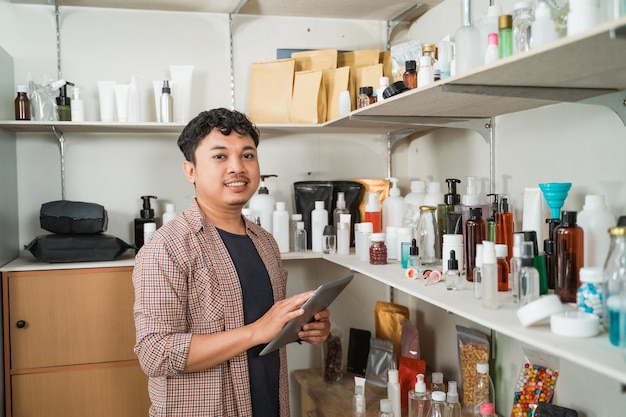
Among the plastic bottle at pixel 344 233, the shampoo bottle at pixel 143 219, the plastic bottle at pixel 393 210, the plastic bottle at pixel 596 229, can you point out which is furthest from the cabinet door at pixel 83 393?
the plastic bottle at pixel 596 229

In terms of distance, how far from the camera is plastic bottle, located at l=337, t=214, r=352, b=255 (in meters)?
2.56

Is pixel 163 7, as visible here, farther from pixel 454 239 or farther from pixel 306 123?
pixel 454 239

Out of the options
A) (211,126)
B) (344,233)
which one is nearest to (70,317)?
(211,126)

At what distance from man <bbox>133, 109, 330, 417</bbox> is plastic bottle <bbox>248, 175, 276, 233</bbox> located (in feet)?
1.85

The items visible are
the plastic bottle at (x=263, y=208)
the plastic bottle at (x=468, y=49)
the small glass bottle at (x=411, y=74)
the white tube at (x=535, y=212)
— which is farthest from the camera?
the plastic bottle at (x=263, y=208)

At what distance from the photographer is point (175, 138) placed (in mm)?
2871

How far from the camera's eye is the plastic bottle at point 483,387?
2039 mm

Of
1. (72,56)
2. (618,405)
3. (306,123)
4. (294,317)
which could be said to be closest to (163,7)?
(72,56)

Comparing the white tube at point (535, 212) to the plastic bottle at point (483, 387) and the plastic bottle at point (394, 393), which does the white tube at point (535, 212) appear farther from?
the plastic bottle at point (394, 393)

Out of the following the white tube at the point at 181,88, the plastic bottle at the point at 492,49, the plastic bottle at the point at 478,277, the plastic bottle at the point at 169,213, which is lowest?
the plastic bottle at the point at 478,277

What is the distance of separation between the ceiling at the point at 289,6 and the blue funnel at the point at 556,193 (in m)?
1.37

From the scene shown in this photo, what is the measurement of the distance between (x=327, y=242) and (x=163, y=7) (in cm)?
133

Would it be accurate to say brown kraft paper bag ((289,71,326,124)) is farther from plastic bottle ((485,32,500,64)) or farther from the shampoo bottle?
plastic bottle ((485,32,500,64))

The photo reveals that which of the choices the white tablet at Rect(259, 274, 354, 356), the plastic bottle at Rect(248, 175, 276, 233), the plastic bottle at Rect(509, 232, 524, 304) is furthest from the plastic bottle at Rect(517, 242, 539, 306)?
the plastic bottle at Rect(248, 175, 276, 233)
